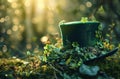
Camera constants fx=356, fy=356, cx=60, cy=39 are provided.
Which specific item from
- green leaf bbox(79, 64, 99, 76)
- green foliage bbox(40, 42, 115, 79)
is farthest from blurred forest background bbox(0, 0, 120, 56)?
green leaf bbox(79, 64, 99, 76)

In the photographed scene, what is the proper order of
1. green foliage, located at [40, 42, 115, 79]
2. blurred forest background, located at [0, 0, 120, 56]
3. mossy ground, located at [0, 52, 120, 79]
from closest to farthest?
green foliage, located at [40, 42, 115, 79] → mossy ground, located at [0, 52, 120, 79] → blurred forest background, located at [0, 0, 120, 56]

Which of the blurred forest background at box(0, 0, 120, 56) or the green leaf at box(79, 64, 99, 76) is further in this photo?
the blurred forest background at box(0, 0, 120, 56)

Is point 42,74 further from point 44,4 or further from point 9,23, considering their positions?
point 44,4

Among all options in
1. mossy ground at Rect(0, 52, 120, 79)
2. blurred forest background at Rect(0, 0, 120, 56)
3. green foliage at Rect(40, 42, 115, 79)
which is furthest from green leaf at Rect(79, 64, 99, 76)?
blurred forest background at Rect(0, 0, 120, 56)

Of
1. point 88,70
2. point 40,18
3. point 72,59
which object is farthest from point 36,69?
point 40,18

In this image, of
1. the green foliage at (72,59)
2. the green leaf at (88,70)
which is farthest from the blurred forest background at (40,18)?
the green leaf at (88,70)

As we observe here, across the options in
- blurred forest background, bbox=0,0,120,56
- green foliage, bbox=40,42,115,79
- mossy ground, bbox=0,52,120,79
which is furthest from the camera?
blurred forest background, bbox=0,0,120,56

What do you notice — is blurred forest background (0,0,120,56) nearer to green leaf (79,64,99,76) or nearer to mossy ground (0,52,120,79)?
mossy ground (0,52,120,79)

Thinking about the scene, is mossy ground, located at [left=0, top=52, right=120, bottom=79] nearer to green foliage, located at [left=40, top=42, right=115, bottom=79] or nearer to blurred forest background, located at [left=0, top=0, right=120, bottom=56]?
green foliage, located at [left=40, top=42, right=115, bottom=79]
